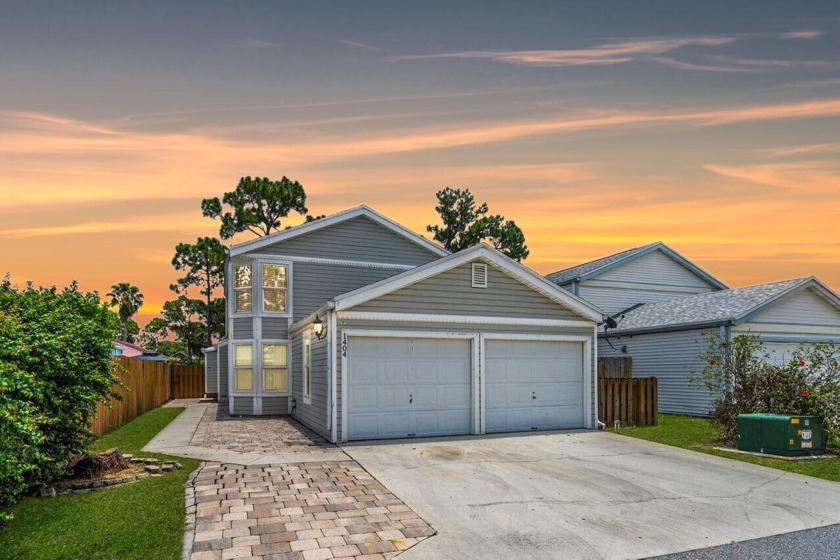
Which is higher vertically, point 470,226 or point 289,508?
point 470,226

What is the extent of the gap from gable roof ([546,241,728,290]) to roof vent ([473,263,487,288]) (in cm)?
1290

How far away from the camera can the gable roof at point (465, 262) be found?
12.8 m

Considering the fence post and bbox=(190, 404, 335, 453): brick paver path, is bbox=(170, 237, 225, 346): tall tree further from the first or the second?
bbox=(190, 404, 335, 453): brick paver path

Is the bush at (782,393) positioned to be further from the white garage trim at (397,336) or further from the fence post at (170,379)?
the fence post at (170,379)

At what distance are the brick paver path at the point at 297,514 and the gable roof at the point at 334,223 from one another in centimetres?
992

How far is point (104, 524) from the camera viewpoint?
22.3ft

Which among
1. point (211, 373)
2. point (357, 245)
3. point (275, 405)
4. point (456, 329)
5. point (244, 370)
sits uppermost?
point (357, 245)

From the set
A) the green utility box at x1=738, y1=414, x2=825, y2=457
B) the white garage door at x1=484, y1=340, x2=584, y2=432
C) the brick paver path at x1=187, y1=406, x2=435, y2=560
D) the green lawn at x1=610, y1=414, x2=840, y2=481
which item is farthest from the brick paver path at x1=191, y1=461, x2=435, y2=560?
the green utility box at x1=738, y1=414, x2=825, y2=457

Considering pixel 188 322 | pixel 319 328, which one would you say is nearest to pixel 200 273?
pixel 188 322

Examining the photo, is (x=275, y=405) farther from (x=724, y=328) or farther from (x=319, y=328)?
(x=724, y=328)

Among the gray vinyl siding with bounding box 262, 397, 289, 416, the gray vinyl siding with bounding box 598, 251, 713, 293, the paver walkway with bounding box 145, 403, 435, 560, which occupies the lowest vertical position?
the gray vinyl siding with bounding box 262, 397, 289, 416

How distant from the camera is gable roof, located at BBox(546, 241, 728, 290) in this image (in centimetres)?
2653

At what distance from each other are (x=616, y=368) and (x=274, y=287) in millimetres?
11052

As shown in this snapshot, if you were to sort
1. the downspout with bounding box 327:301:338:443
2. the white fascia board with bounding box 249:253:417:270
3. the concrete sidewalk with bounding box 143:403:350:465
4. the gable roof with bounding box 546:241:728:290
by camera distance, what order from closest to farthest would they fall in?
1. the concrete sidewalk with bounding box 143:403:350:465
2. the downspout with bounding box 327:301:338:443
3. the white fascia board with bounding box 249:253:417:270
4. the gable roof with bounding box 546:241:728:290
